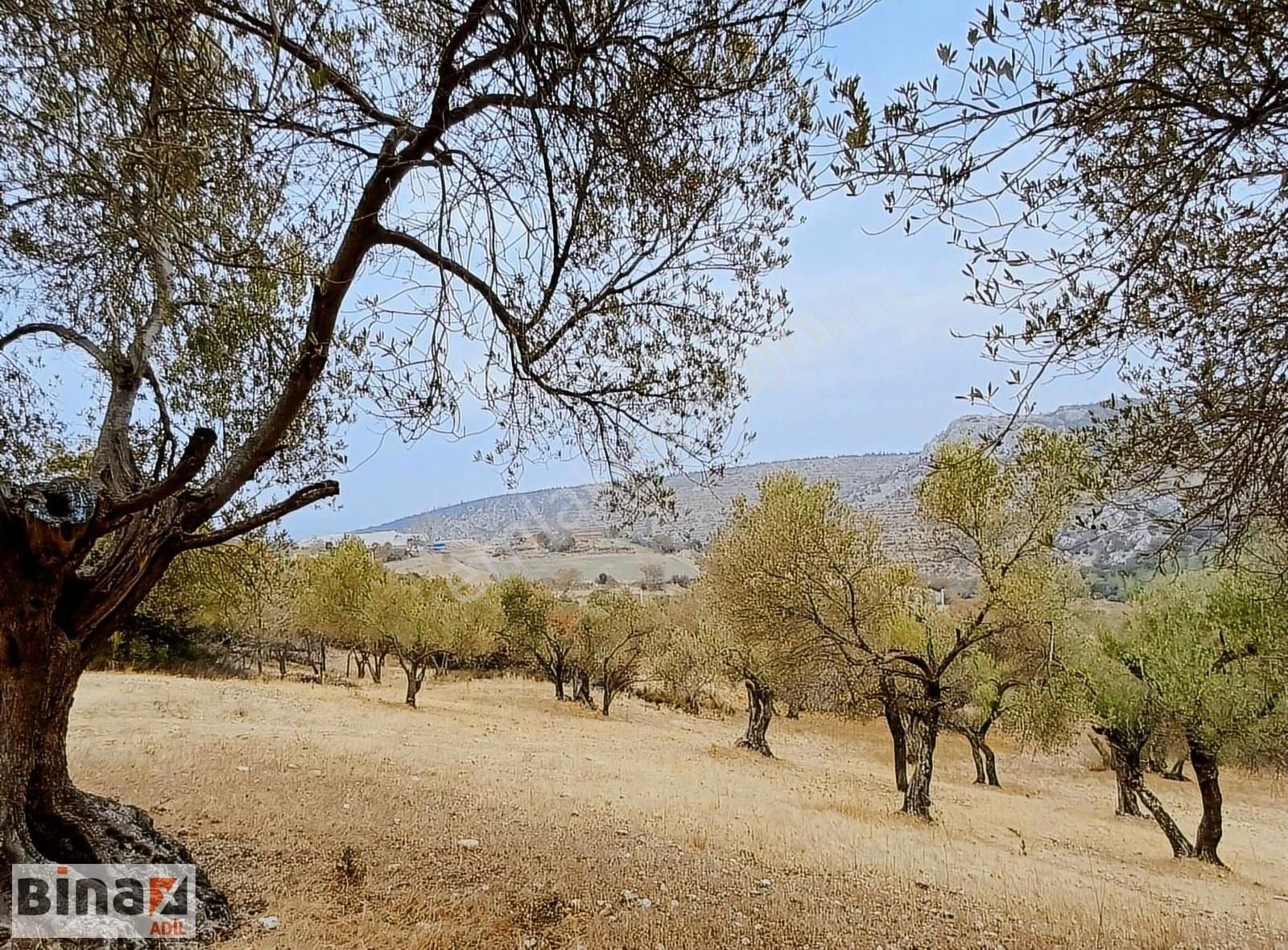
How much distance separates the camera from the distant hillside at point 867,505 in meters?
3.66

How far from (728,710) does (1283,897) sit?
24.9m

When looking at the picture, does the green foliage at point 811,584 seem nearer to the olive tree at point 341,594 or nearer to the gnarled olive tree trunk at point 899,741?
the gnarled olive tree trunk at point 899,741

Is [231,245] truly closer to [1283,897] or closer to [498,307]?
[498,307]

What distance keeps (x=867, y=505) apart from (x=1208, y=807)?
7.89 metres

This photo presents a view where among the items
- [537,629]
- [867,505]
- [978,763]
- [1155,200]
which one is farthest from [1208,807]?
[537,629]

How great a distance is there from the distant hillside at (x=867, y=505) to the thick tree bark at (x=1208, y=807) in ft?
18.3

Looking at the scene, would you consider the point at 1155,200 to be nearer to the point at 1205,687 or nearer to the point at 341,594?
the point at 1205,687

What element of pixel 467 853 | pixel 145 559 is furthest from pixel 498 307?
pixel 467 853

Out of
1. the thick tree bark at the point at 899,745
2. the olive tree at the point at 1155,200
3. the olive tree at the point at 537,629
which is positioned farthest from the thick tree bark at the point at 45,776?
the olive tree at the point at 537,629

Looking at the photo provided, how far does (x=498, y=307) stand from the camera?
458 centimetres

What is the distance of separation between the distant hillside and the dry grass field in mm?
2697

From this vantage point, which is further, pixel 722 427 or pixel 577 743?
pixel 577 743

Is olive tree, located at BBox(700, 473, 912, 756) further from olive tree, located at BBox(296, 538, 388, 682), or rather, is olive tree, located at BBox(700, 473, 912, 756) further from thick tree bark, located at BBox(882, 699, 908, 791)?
olive tree, located at BBox(296, 538, 388, 682)

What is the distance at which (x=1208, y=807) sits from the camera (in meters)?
12.1
